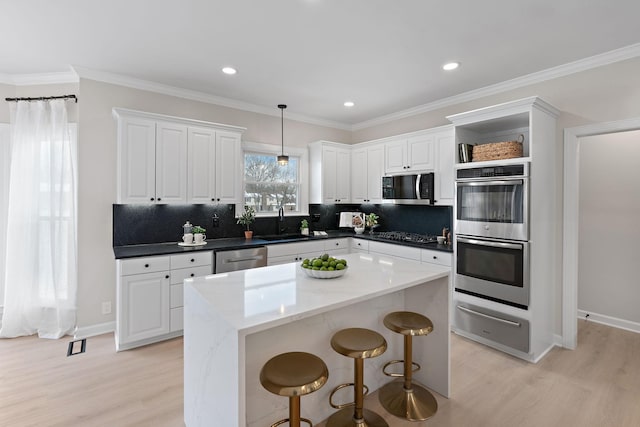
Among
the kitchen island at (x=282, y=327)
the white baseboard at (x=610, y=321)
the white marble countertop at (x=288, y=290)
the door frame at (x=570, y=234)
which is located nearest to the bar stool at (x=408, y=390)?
the kitchen island at (x=282, y=327)

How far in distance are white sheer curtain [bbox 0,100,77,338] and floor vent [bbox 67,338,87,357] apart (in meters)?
0.31

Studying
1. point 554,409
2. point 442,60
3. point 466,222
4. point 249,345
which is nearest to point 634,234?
point 466,222

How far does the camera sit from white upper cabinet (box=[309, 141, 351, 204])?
496 centimetres

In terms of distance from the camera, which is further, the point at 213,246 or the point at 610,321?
the point at 610,321

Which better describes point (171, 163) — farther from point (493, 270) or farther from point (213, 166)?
point (493, 270)

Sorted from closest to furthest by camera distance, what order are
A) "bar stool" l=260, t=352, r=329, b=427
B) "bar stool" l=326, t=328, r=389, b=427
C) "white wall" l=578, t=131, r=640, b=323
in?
1. "bar stool" l=260, t=352, r=329, b=427
2. "bar stool" l=326, t=328, r=389, b=427
3. "white wall" l=578, t=131, r=640, b=323

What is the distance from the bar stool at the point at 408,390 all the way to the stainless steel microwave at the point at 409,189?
2202 mm

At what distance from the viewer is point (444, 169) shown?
398 cm

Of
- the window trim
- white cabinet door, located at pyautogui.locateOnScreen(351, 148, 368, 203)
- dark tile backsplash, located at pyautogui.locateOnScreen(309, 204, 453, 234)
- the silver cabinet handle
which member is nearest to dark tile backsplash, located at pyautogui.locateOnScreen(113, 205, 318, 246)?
the window trim

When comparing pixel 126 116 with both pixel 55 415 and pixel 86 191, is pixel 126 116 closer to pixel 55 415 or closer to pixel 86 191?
pixel 86 191

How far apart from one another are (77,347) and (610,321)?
605cm

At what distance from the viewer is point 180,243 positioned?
3.79m

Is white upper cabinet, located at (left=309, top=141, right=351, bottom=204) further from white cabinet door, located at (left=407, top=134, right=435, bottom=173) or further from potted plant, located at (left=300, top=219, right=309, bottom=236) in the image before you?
white cabinet door, located at (left=407, top=134, right=435, bottom=173)

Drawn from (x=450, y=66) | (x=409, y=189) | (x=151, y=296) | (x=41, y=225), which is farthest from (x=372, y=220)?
(x=41, y=225)
